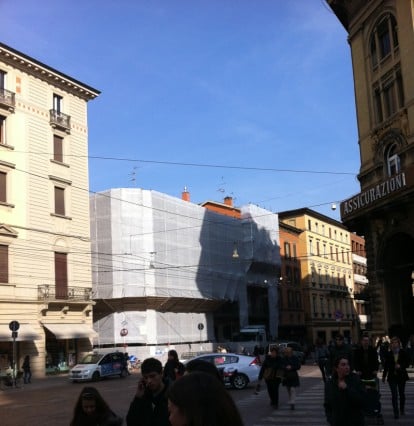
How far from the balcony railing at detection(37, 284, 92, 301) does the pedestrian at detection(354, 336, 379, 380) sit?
2760 centimetres

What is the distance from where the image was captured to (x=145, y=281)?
1875 inches

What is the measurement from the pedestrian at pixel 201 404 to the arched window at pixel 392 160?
89.2 feet

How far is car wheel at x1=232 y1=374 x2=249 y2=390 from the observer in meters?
22.9

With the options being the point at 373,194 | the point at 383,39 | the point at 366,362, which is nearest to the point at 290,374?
the point at 366,362

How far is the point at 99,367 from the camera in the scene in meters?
31.4

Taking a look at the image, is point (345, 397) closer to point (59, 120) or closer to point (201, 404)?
point (201, 404)

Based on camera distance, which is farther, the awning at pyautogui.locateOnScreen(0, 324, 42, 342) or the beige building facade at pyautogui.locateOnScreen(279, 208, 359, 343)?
the beige building facade at pyautogui.locateOnScreen(279, 208, 359, 343)

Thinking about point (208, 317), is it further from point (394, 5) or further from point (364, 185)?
point (394, 5)

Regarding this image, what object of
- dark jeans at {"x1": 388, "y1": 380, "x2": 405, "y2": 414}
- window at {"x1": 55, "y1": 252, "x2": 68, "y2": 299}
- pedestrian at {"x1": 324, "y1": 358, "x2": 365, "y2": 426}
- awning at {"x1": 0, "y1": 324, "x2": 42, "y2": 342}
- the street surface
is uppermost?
window at {"x1": 55, "y1": 252, "x2": 68, "y2": 299}

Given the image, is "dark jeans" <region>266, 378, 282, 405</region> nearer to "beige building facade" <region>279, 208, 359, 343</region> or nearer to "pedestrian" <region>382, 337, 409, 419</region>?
"pedestrian" <region>382, 337, 409, 419</region>

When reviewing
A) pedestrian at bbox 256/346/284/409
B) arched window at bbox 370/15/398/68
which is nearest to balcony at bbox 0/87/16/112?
arched window at bbox 370/15/398/68

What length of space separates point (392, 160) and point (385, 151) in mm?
873

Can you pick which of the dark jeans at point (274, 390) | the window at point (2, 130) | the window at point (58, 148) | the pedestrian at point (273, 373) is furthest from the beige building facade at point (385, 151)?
the window at point (2, 130)

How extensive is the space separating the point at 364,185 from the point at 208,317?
27681 mm
